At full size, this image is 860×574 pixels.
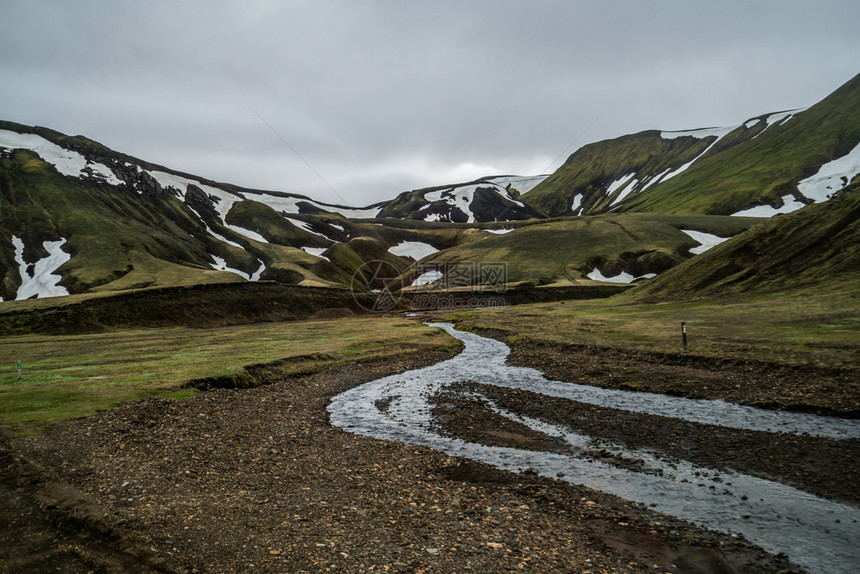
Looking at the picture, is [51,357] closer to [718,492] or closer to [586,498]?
[586,498]

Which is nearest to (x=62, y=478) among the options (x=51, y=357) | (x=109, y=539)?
(x=109, y=539)

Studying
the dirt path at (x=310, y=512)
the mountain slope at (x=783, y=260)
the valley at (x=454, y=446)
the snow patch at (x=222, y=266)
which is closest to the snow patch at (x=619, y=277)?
the mountain slope at (x=783, y=260)

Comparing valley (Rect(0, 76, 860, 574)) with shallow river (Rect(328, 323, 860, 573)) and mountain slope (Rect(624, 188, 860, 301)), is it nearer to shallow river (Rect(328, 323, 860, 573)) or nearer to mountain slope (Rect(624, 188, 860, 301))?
shallow river (Rect(328, 323, 860, 573))

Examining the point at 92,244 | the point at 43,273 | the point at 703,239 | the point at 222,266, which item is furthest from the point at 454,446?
the point at 703,239

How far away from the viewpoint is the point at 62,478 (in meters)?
16.6

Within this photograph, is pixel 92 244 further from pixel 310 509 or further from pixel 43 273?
pixel 310 509

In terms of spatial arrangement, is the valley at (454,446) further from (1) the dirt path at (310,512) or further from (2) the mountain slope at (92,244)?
(2) the mountain slope at (92,244)

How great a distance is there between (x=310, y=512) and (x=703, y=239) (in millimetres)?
214818

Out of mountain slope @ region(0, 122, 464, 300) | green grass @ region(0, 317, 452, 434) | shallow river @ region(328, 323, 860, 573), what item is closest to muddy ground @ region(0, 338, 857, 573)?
shallow river @ region(328, 323, 860, 573)

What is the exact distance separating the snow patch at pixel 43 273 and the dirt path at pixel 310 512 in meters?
129

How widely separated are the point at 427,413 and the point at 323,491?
1350 cm

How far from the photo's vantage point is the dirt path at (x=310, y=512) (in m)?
11.9

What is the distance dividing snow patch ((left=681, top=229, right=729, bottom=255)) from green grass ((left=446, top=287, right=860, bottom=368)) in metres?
122

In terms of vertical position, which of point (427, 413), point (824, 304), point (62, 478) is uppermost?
point (824, 304)
